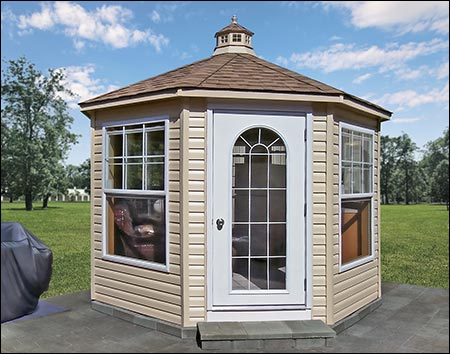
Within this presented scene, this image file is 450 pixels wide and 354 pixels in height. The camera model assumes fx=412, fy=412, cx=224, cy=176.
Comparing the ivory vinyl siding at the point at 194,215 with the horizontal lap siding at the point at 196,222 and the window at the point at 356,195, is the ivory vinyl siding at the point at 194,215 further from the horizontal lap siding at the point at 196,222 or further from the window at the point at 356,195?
the window at the point at 356,195

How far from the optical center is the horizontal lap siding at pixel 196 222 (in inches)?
159

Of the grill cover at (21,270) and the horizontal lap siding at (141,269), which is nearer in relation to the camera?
the horizontal lap siding at (141,269)

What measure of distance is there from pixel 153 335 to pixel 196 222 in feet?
3.94

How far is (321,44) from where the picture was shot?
5.34 meters

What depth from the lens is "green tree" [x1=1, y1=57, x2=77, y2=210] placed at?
2195 cm

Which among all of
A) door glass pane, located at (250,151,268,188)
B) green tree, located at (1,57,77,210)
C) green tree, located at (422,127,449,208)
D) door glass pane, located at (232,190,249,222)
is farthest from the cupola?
green tree, located at (422,127,449,208)

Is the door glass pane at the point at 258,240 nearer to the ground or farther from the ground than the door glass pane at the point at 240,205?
nearer to the ground

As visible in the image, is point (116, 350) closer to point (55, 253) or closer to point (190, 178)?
Result: point (190, 178)

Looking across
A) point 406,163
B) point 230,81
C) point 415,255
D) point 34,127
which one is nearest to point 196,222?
point 230,81

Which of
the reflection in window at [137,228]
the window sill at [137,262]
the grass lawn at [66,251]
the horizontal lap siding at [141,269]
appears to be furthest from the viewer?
the grass lawn at [66,251]

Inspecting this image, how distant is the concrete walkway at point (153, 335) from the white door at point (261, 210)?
0.65m

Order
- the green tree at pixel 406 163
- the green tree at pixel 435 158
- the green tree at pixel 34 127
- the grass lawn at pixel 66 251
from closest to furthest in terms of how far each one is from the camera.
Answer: the grass lawn at pixel 66 251 < the green tree at pixel 34 127 < the green tree at pixel 435 158 < the green tree at pixel 406 163

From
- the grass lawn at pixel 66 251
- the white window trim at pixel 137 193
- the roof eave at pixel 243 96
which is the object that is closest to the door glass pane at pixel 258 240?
the white window trim at pixel 137 193

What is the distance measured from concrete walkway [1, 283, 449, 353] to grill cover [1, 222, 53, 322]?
0.24 metres
